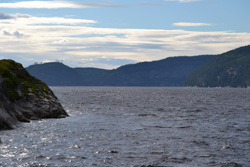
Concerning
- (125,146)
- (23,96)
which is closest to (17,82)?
(23,96)

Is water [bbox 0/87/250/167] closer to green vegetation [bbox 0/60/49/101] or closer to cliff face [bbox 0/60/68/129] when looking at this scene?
cliff face [bbox 0/60/68/129]

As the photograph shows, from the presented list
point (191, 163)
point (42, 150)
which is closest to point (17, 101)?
point (42, 150)

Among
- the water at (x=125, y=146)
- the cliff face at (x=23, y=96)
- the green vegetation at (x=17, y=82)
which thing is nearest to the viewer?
the water at (x=125, y=146)

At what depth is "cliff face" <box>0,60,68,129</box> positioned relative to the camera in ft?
131

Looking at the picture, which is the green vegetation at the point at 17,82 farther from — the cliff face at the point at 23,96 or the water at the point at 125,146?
the water at the point at 125,146

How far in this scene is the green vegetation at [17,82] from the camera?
149ft

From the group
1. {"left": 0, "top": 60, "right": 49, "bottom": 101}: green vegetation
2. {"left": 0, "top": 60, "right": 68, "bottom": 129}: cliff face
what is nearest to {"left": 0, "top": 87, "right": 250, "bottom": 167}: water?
{"left": 0, "top": 60, "right": 68, "bottom": 129}: cliff face

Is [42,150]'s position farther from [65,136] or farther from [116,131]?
[116,131]

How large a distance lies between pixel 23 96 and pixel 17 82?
10.6 feet

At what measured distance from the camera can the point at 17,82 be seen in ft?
156

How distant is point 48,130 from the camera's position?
34938mm

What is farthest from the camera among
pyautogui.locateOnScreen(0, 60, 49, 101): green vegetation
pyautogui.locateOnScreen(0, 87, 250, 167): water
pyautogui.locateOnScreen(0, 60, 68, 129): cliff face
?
pyautogui.locateOnScreen(0, 60, 49, 101): green vegetation

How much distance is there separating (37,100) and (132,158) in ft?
88.3

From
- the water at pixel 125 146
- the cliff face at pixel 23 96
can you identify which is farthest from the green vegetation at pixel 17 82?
the water at pixel 125 146
